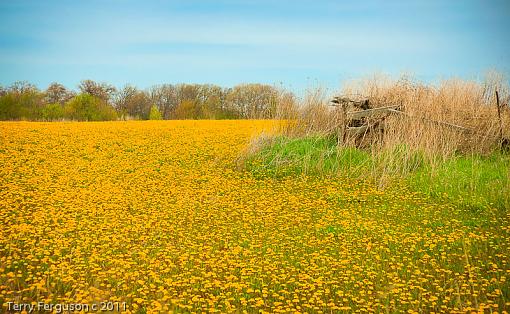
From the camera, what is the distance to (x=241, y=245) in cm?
787

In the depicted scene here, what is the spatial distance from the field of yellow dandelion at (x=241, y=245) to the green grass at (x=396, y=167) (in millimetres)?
787

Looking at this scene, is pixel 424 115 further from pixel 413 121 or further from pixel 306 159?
pixel 306 159

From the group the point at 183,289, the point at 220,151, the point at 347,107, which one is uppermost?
the point at 347,107

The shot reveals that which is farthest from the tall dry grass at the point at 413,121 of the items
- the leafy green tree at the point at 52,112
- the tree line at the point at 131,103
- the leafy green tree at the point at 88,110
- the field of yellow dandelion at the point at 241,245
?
the leafy green tree at the point at 52,112

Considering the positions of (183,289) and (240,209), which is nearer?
(183,289)

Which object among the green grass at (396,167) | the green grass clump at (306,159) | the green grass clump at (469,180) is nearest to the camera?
the green grass clump at (469,180)

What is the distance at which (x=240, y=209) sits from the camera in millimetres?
10008

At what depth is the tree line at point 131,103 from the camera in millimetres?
47000

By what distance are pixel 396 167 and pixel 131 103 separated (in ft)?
167

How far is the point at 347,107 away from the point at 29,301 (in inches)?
481

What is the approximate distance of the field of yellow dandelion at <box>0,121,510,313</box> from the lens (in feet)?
19.1

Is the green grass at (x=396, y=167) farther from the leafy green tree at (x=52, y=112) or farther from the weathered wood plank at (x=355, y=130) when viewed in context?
the leafy green tree at (x=52, y=112)

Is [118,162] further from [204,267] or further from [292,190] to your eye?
[204,267]

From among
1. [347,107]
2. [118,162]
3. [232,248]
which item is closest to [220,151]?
[118,162]
